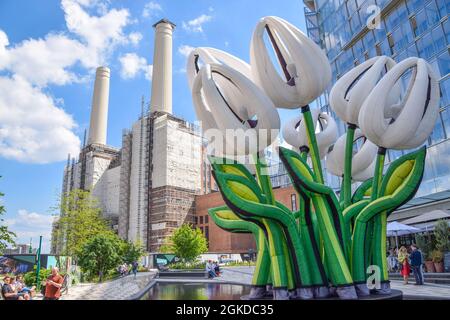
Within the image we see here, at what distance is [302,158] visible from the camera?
8.63 meters

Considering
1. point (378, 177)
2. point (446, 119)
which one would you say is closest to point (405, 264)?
point (378, 177)

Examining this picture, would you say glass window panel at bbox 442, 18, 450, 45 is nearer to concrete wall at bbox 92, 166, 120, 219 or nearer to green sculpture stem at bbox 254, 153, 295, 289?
green sculpture stem at bbox 254, 153, 295, 289

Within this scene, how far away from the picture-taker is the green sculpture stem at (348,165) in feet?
31.2

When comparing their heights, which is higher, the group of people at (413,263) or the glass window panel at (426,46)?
the glass window panel at (426,46)

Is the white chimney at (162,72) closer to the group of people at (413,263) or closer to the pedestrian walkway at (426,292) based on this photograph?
the group of people at (413,263)

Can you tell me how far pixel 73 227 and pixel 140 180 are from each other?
1983cm

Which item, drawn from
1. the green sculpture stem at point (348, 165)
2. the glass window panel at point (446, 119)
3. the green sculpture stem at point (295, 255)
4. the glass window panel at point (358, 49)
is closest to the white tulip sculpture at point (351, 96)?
the green sculpture stem at point (348, 165)

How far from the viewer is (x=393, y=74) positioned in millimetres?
8586

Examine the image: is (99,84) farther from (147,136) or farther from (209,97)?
(209,97)

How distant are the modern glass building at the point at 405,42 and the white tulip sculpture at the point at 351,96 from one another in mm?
13101

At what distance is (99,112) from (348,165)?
62.5m

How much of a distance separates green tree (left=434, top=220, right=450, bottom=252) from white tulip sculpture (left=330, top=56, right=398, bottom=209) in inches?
323
